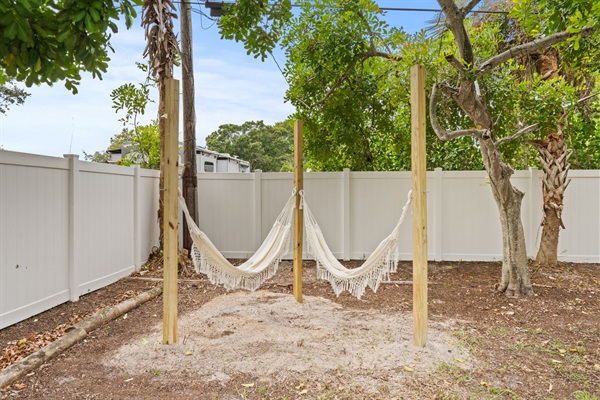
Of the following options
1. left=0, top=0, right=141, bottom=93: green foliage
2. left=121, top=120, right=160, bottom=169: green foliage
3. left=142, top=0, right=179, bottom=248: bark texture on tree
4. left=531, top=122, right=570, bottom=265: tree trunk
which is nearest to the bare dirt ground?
left=531, top=122, right=570, bottom=265: tree trunk

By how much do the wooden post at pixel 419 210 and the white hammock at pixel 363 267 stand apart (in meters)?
0.16

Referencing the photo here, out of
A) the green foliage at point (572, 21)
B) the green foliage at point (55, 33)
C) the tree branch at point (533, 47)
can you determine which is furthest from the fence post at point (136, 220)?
the green foliage at point (572, 21)

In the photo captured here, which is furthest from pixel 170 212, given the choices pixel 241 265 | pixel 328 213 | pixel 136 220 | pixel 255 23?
pixel 328 213

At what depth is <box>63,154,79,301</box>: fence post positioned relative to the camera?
3.48m

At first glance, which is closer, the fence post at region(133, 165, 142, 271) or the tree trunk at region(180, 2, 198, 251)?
the fence post at region(133, 165, 142, 271)

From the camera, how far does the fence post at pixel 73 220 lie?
348 centimetres

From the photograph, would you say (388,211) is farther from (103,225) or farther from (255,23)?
(103,225)

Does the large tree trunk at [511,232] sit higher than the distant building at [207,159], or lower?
lower

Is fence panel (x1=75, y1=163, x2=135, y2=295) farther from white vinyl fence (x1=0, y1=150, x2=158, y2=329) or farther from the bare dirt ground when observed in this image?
the bare dirt ground

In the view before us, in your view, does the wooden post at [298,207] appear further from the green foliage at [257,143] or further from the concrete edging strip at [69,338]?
the green foliage at [257,143]

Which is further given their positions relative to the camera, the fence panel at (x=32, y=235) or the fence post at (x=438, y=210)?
the fence post at (x=438, y=210)

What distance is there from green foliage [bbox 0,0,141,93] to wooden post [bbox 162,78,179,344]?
1.47 feet

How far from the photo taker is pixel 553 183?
16.1ft

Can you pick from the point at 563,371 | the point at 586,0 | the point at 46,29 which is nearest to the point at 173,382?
the point at 46,29
